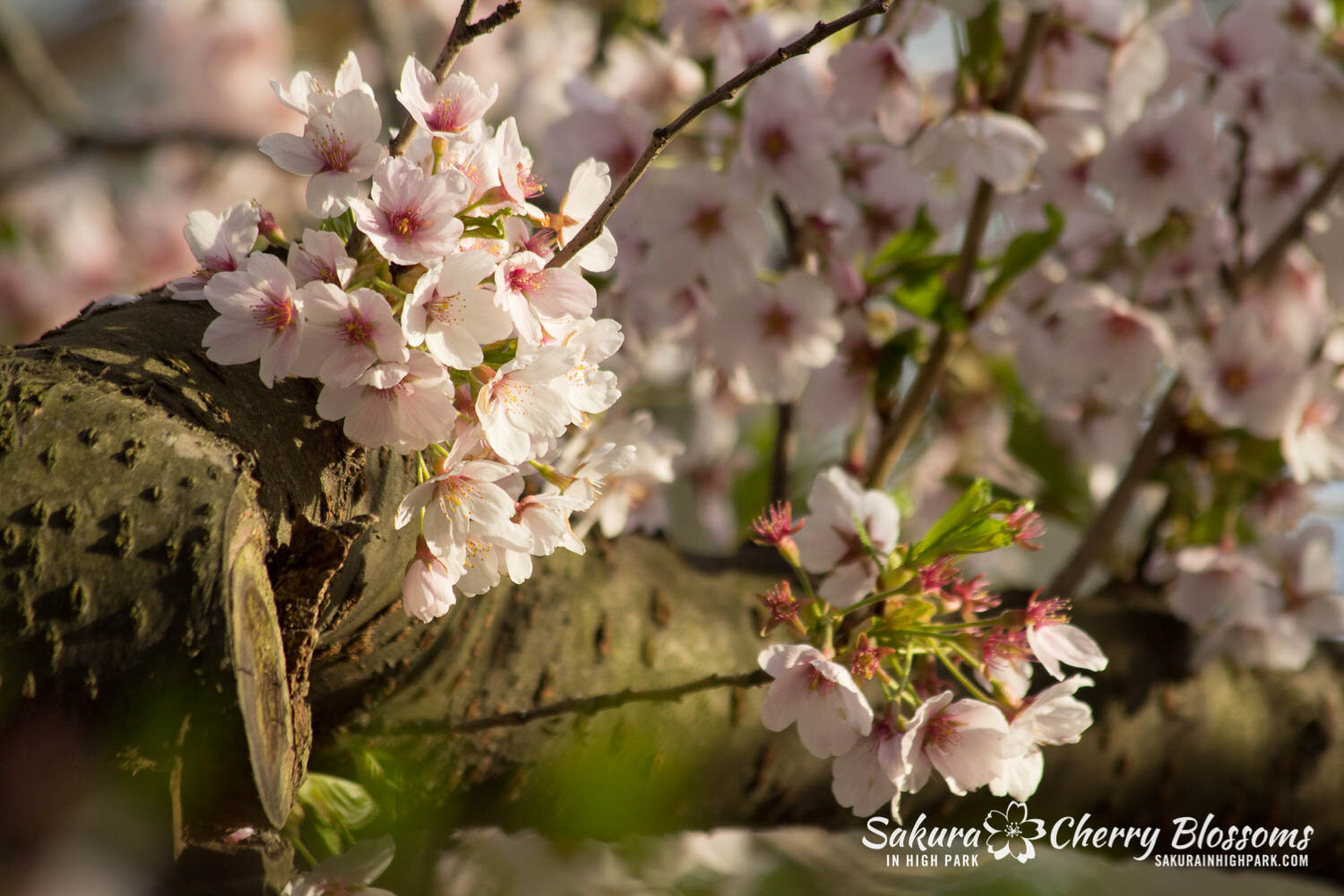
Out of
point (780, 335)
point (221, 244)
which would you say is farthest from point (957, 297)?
point (221, 244)

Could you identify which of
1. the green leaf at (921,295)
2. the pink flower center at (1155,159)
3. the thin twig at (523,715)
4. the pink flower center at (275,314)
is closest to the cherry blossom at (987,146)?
the green leaf at (921,295)

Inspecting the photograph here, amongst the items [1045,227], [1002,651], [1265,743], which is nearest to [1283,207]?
[1045,227]

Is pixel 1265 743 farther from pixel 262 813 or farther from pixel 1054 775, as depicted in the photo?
pixel 262 813

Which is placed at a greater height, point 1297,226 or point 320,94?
point 320,94

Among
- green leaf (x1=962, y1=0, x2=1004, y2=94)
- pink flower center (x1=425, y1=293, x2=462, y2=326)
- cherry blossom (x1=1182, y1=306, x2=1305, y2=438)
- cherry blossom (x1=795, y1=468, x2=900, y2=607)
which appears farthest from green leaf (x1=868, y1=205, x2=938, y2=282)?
pink flower center (x1=425, y1=293, x2=462, y2=326)

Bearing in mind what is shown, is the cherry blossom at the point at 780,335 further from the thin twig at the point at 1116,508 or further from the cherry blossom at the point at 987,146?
the thin twig at the point at 1116,508

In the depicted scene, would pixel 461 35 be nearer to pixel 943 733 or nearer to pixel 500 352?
pixel 500 352

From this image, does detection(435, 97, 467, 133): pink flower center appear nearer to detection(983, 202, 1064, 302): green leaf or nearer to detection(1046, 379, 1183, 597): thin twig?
detection(983, 202, 1064, 302): green leaf
